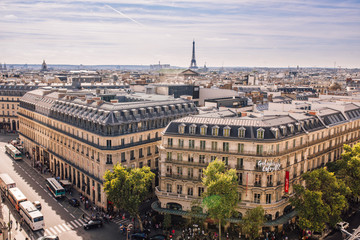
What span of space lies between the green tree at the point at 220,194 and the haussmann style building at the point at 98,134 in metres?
23.9

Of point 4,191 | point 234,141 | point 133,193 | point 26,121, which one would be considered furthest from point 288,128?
point 26,121

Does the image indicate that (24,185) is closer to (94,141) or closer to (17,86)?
(94,141)

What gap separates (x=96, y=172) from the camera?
7700cm

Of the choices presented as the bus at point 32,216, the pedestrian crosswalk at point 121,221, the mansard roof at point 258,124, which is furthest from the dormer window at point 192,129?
the bus at point 32,216

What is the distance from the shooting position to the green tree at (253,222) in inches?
2325

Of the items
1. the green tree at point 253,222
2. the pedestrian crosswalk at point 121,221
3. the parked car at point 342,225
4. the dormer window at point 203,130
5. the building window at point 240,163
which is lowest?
the pedestrian crosswalk at point 121,221

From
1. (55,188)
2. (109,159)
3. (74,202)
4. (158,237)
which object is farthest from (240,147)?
(55,188)

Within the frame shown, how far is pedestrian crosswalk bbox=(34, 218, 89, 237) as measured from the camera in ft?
215

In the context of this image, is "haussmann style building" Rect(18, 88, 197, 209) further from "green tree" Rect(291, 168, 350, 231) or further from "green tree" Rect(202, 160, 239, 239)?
"green tree" Rect(291, 168, 350, 231)

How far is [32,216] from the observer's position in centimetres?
6556

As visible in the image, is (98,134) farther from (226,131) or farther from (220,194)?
(220,194)

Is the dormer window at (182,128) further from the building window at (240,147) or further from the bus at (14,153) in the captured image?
the bus at (14,153)

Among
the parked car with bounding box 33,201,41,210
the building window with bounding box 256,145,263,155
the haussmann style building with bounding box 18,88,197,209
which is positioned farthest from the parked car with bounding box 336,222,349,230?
the parked car with bounding box 33,201,41,210

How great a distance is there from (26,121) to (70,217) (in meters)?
59.1
